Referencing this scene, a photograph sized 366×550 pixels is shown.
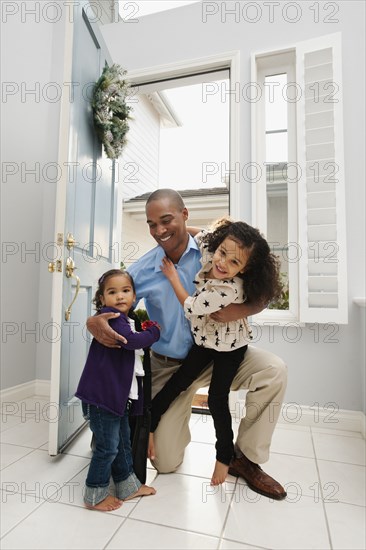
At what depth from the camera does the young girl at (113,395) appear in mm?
1403

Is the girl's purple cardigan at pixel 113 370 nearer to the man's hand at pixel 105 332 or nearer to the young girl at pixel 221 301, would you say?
the man's hand at pixel 105 332

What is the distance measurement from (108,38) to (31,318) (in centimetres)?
245

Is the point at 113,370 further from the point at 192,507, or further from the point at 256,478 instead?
the point at 256,478

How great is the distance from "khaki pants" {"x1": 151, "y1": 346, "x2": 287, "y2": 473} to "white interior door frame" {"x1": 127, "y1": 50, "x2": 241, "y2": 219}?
3.95 feet

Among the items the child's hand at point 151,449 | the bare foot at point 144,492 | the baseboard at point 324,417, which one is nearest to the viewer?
the bare foot at point 144,492

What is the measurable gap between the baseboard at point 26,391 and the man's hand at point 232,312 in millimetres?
1900

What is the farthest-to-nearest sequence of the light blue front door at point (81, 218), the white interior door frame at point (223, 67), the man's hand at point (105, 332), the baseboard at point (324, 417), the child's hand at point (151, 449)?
the white interior door frame at point (223, 67) < the baseboard at point (324, 417) < the light blue front door at point (81, 218) < the child's hand at point (151, 449) < the man's hand at point (105, 332)

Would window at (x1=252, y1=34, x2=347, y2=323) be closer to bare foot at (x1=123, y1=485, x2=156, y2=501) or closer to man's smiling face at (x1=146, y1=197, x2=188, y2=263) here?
man's smiling face at (x1=146, y1=197, x2=188, y2=263)

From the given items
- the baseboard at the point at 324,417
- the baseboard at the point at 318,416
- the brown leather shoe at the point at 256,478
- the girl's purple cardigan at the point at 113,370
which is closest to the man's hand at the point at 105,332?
the girl's purple cardigan at the point at 113,370

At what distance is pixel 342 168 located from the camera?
7.64 feet

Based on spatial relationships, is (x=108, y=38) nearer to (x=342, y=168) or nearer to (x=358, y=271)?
(x=342, y=168)

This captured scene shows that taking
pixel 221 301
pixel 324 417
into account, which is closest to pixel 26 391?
pixel 221 301

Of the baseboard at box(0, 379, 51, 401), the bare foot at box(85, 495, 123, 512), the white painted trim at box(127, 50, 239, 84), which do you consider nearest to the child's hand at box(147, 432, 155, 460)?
the bare foot at box(85, 495, 123, 512)

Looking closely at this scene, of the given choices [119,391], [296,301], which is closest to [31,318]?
[119,391]
